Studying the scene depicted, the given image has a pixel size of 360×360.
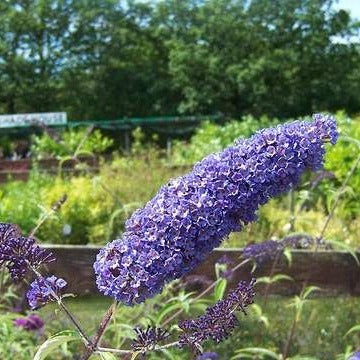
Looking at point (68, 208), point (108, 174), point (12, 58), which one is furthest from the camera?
point (12, 58)

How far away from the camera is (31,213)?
743 centimetres

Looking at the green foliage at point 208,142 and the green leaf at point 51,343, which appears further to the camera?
the green foliage at point 208,142

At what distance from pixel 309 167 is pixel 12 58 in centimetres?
3468

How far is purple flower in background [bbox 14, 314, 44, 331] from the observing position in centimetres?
368

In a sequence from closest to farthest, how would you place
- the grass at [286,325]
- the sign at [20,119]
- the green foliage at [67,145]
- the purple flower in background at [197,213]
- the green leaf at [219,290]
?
the purple flower in background at [197,213] < the green leaf at [219,290] < the grass at [286,325] < the sign at [20,119] < the green foliage at [67,145]

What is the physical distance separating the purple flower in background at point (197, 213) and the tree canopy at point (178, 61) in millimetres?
33451

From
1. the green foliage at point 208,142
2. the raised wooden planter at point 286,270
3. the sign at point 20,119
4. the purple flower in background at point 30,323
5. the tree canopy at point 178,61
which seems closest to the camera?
the purple flower in background at point 30,323

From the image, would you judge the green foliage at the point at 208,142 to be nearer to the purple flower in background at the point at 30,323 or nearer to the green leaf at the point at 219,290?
the purple flower in background at the point at 30,323

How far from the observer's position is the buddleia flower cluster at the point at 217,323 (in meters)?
1.51

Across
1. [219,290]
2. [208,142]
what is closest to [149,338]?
[219,290]

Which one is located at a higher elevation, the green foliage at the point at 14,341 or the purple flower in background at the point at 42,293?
the purple flower in background at the point at 42,293

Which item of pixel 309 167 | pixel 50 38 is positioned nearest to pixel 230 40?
pixel 50 38

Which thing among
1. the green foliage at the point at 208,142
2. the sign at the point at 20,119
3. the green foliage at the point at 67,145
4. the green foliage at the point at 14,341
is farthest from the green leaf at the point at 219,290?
the green foliage at the point at 67,145

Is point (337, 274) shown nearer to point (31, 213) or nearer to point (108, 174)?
point (31, 213)
